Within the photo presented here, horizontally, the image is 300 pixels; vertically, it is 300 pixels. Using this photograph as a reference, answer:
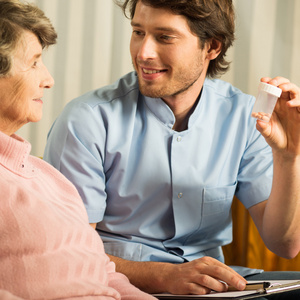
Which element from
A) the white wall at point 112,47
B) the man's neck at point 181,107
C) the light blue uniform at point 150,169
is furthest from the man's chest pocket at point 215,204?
the white wall at point 112,47

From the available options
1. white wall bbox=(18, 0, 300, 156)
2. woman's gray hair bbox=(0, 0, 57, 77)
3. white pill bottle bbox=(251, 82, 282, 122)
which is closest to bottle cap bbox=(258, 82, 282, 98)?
white pill bottle bbox=(251, 82, 282, 122)

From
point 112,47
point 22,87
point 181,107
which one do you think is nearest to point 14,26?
point 22,87

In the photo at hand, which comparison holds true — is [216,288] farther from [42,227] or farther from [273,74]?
[273,74]

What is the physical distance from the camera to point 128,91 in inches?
64.3

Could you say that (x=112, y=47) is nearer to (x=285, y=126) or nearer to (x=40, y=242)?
(x=285, y=126)

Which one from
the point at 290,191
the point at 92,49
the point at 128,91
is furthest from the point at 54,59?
the point at 290,191

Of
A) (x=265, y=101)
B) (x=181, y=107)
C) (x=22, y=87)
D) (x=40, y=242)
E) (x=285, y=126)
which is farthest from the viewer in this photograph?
(x=181, y=107)

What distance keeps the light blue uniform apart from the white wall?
63cm

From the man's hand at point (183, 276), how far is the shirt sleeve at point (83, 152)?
186 mm

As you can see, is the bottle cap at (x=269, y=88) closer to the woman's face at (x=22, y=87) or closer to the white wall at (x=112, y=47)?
the woman's face at (x=22, y=87)

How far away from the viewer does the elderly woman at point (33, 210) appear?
3.21 ft

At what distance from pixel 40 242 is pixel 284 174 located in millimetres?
834

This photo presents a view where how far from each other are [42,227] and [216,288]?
1.65ft

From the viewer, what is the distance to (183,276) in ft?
4.47
